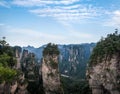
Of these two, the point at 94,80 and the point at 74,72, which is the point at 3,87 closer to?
the point at 94,80

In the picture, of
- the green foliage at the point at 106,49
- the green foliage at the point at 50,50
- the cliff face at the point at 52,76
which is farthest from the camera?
the green foliage at the point at 50,50

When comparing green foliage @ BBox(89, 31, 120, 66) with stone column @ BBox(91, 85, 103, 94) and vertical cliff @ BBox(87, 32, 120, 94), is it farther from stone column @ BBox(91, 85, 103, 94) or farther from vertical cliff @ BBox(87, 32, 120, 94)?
stone column @ BBox(91, 85, 103, 94)

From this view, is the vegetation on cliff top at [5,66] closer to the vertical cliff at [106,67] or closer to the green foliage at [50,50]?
the green foliage at [50,50]

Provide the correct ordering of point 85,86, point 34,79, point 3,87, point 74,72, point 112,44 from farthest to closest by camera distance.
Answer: point 74,72 → point 34,79 → point 85,86 → point 112,44 → point 3,87

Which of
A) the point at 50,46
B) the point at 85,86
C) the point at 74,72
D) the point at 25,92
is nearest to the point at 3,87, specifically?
the point at 25,92

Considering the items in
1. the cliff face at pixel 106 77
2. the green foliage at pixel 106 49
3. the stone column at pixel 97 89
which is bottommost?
the stone column at pixel 97 89

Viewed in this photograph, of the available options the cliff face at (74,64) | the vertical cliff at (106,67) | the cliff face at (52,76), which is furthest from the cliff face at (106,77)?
the cliff face at (74,64)

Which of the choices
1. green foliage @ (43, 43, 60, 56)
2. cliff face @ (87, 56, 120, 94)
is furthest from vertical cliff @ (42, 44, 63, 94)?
cliff face @ (87, 56, 120, 94)
